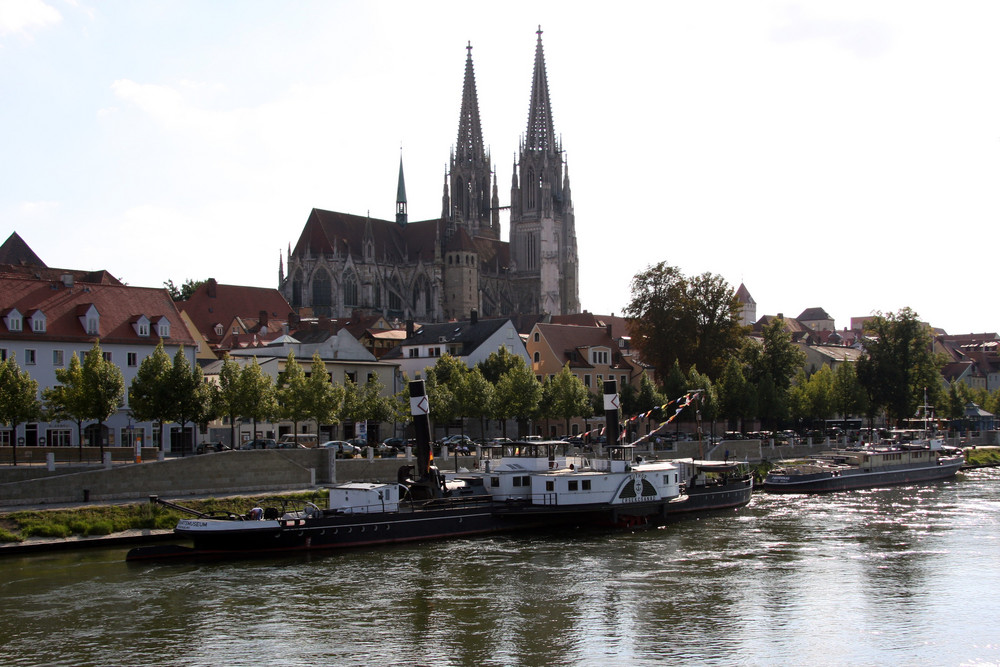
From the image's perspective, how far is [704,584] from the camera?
33.5 metres

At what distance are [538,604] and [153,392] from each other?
1076 inches

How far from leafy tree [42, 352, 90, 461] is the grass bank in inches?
290

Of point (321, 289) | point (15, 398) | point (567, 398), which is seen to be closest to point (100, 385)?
point (15, 398)

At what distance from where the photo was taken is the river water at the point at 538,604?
85.1ft

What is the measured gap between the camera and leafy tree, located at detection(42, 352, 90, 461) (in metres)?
49.1

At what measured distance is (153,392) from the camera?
5128 cm

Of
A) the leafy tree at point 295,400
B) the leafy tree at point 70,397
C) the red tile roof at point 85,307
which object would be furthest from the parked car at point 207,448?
the red tile roof at point 85,307

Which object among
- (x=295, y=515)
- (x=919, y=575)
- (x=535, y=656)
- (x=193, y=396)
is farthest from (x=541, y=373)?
(x=535, y=656)

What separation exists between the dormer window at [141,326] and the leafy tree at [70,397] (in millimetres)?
7248

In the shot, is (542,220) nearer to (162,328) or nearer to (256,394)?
(162,328)

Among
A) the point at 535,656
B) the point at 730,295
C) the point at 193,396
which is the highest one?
the point at 730,295

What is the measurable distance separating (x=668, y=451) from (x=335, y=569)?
3450 centimetres

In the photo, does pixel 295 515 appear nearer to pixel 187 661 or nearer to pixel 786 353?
pixel 187 661

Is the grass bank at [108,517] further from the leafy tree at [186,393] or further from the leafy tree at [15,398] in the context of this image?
the leafy tree at [186,393]
